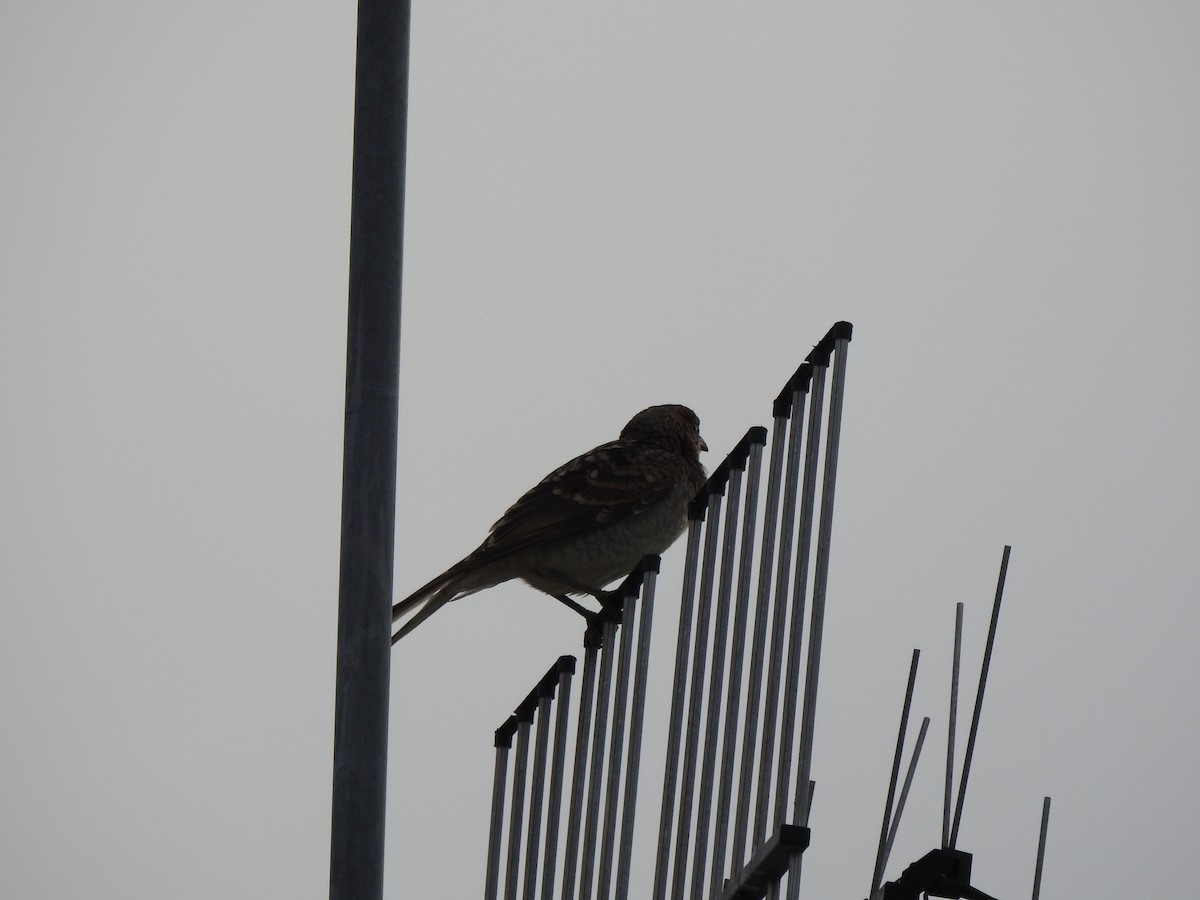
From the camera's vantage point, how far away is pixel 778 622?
4234mm

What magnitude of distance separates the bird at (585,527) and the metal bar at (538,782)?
7.90 ft

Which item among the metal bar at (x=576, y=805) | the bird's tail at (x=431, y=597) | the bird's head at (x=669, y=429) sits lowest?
the metal bar at (x=576, y=805)

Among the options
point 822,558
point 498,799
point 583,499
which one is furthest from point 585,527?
point 822,558

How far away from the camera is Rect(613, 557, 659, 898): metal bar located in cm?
479

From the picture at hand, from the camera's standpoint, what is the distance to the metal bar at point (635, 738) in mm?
4785

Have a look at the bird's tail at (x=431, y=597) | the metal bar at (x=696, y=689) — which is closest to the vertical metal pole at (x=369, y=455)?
the metal bar at (x=696, y=689)

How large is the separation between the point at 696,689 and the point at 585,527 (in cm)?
373

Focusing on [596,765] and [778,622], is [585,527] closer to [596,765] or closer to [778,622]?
[596,765]

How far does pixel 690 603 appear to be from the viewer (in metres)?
4.75

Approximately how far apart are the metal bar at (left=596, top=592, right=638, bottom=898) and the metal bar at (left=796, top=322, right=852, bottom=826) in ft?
3.13

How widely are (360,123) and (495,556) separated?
3689 mm

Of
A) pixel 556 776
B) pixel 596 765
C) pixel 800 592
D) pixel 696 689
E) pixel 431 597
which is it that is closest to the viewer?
pixel 800 592

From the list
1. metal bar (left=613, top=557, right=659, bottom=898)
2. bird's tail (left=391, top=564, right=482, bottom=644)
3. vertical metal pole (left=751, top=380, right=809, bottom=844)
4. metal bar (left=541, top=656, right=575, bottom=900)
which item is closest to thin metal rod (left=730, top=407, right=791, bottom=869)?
vertical metal pole (left=751, top=380, right=809, bottom=844)

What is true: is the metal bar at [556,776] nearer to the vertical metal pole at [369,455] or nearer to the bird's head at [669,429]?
the vertical metal pole at [369,455]
